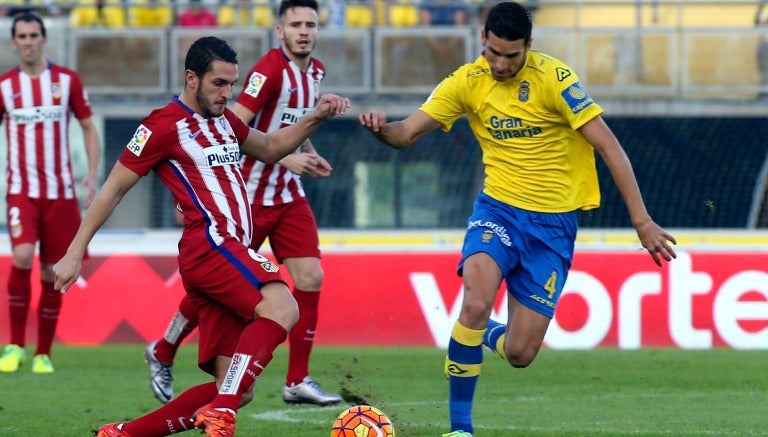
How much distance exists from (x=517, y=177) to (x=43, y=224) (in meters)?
4.56

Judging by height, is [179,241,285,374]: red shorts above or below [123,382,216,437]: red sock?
above

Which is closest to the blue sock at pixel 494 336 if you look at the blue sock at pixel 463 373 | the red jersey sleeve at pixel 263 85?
the blue sock at pixel 463 373

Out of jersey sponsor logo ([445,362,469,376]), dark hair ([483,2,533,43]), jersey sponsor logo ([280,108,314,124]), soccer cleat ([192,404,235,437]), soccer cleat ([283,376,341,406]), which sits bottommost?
soccer cleat ([283,376,341,406])

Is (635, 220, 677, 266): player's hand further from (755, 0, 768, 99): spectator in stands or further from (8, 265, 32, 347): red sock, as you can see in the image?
(755, 0, 768, 99): spectator in stands

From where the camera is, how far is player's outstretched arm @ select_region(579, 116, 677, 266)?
636 cm

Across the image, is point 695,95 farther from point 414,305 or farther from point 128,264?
point 128,264

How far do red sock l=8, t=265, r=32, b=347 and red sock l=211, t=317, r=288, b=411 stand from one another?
4908mm

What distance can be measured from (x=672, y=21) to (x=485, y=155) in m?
9.95

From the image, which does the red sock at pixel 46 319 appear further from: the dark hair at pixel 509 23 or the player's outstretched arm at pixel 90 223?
the dark hair at pixel 509 23

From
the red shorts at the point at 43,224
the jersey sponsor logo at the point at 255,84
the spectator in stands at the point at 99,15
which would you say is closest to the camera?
the jersey sponsor logo at the point at 255,84

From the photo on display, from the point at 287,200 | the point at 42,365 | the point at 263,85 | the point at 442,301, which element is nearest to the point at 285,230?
the point at 287,200

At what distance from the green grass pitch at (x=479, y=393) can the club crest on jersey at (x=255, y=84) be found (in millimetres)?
1805

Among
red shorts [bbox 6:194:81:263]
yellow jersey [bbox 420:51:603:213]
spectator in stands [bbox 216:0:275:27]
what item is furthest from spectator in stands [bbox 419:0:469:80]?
yellow jersey [bbox 420:51:603:213]

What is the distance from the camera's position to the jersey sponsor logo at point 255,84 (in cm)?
820
